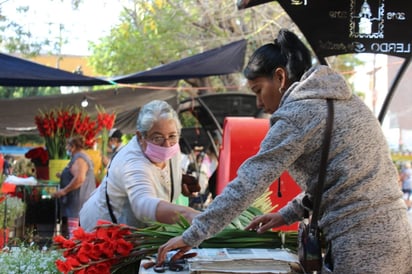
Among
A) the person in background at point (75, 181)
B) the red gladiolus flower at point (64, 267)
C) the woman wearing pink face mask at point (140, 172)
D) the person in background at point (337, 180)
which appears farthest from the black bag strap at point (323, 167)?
the person in background at point (75, 181)

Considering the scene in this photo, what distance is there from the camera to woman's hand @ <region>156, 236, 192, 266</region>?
229cm

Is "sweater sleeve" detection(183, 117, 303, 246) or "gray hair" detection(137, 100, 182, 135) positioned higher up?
"gray hair" detection(137, 100, 182, 135)

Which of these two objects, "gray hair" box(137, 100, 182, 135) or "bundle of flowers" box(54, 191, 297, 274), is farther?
"gray hair" box(137, 100, 182, 135)

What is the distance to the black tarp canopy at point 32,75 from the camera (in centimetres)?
676

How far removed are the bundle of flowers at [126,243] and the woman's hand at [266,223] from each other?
0.09 ft

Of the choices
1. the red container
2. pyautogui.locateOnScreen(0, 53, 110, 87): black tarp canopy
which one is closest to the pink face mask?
the red container

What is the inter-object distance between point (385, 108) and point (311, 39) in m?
0.80

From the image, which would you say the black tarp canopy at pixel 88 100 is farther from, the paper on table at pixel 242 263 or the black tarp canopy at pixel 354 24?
the paper on table at pixel 242 263

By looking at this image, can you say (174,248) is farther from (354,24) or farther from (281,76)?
(354,24)

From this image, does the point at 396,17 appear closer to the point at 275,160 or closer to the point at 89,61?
the point at 275,160

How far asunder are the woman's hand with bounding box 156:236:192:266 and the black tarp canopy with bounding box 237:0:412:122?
235cm

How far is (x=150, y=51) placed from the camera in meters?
16.3

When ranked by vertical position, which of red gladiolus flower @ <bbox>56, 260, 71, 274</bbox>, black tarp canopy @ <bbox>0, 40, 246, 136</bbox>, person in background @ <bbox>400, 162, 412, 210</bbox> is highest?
black tarp canopy @ <bbox>0, 40, 246, 136</bbox>

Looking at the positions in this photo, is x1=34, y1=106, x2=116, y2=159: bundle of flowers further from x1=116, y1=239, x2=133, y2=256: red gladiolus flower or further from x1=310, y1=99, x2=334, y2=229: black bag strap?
x1=310, y1=99, x2=334, y2=229: black bag strap
